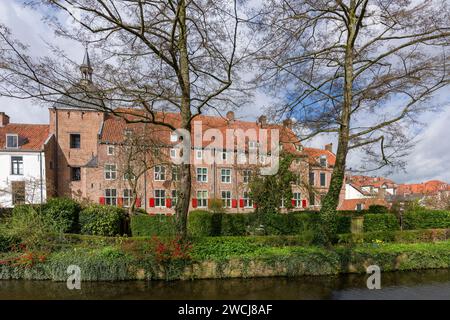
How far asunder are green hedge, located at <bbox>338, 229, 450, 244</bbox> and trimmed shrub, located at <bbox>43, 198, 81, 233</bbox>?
35.4 feet

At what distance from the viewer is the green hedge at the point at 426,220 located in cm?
1470

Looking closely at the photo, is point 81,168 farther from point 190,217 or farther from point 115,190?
point 190,217

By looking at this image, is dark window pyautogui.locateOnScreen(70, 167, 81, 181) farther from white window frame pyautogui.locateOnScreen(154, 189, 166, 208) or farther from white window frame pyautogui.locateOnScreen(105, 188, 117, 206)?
white window frame pyautogui.locateOnScreen(154, 189, 166, 208)

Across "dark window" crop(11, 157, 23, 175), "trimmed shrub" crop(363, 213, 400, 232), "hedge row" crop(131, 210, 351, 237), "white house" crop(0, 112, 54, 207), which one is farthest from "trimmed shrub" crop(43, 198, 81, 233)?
"dark window" crop(11, 157, 23, 175)

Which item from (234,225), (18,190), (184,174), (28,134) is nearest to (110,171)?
(18,190)

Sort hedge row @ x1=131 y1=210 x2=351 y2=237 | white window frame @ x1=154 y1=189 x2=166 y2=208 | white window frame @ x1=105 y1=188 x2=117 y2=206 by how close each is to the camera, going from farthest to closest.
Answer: white window frame @ x1=154 y1=189 x2=166 y2=208
white window frame @ x1=105 y1=188 x2=117 y2=206
hedge row @ x1=131 y1=210 x2=351 y2=237

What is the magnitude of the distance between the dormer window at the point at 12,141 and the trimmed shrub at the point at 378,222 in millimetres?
27398

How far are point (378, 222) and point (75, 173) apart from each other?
2481 cm

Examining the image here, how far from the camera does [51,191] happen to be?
2294 centimetres

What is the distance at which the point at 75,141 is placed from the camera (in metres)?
26.7

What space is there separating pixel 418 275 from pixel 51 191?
2426cm

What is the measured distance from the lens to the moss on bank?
8.70 metres
